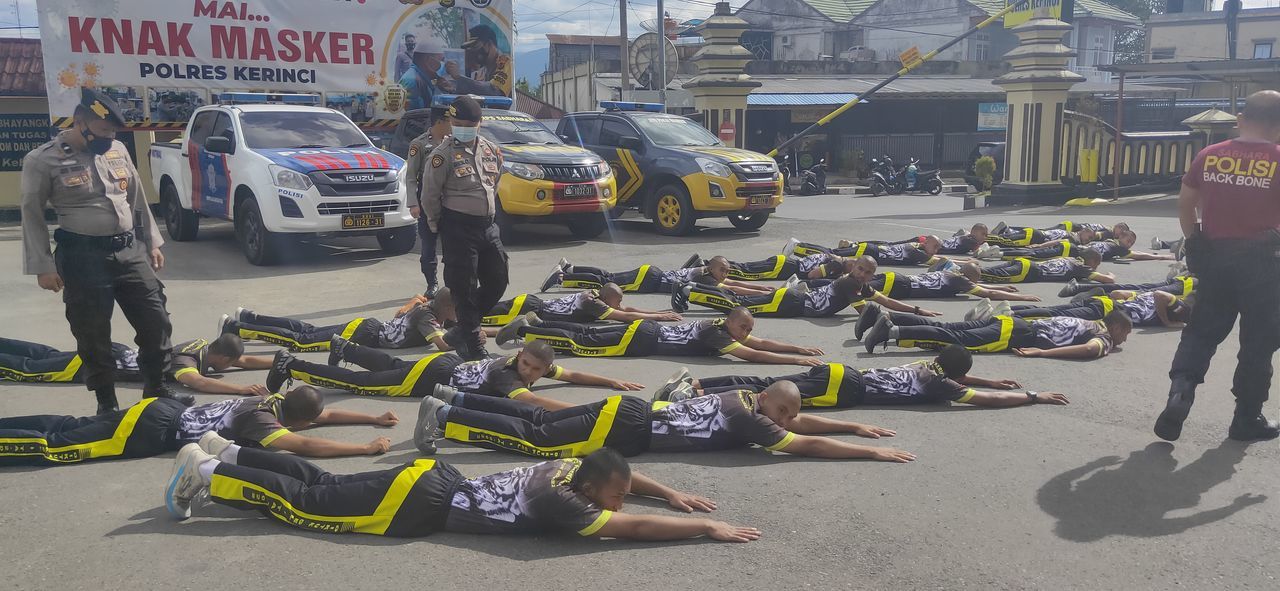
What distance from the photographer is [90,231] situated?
5.35 m

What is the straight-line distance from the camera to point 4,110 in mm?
16875

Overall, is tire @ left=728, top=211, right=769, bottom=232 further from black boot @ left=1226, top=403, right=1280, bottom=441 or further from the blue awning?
the blue awning

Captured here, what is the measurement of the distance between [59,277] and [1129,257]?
1154 cm

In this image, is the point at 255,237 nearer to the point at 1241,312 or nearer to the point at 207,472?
the point at 207,472

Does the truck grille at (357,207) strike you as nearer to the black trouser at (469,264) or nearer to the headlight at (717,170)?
the headlight at (717,170)

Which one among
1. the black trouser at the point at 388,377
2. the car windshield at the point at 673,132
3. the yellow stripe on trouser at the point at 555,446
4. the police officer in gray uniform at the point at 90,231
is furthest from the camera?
the car windshield at the point at 673,132

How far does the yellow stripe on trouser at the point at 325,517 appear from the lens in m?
3.98

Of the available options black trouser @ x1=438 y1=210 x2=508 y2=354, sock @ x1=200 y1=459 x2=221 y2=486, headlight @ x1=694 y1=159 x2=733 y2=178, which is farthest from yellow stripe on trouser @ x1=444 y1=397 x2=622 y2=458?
headlight @ x1=694 y1=159 x2=733 y2=178

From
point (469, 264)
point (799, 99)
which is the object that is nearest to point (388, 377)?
point (469, 264)

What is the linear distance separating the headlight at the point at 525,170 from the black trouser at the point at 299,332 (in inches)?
216

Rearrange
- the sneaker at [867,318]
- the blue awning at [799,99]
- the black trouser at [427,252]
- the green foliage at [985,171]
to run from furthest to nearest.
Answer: the blue awning at [799,99], the green foliage at [985,171], the black trouser at [427,252], the sneaker at [867,318]

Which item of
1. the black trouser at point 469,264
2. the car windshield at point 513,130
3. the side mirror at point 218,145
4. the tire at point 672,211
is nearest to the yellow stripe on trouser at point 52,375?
the black trouser at point 469,264

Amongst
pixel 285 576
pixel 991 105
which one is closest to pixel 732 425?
pixel 285 576

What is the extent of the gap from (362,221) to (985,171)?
55.7 ft
